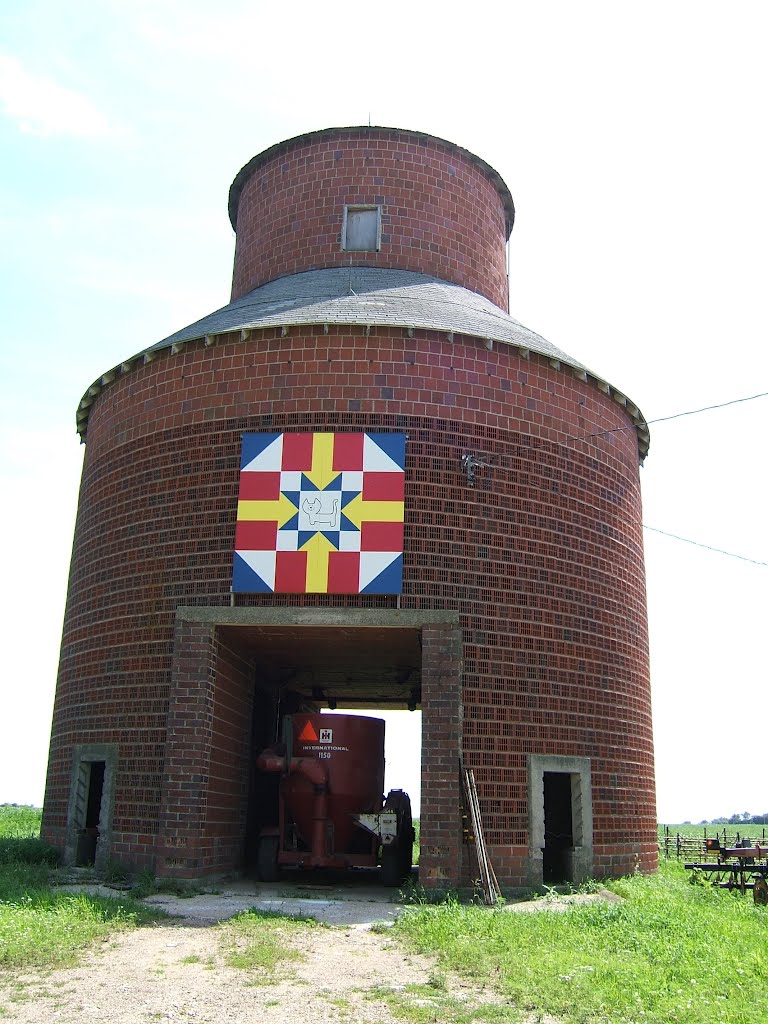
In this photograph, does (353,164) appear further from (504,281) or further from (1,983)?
(1,983)

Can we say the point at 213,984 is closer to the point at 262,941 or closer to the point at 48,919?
the point at 262,941

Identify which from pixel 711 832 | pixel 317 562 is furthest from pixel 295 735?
pixel 711 832

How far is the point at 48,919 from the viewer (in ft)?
32.4

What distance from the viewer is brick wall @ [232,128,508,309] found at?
1989 cm

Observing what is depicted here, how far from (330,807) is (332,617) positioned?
3602 millimetres

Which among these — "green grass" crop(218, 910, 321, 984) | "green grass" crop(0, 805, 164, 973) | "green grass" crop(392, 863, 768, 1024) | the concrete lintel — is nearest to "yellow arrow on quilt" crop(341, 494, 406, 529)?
the concrete lintel

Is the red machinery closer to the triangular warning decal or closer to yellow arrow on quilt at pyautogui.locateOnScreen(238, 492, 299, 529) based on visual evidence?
the triangular warning decal

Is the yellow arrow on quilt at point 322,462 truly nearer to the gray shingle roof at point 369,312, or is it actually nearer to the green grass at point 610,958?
the gray shingle roof at point 369,312

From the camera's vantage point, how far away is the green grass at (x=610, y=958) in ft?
24.2

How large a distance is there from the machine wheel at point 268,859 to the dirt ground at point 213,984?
163 inches

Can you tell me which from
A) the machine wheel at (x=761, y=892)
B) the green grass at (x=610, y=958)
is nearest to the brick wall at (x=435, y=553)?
the machine wheel at (x=761, y=892)

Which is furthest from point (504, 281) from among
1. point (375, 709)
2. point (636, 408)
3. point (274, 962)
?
point (274, 962)

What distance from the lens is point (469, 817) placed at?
13016 mm

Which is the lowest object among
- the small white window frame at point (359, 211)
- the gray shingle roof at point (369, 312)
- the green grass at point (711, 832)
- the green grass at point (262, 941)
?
the green grass at point (711, 832)
